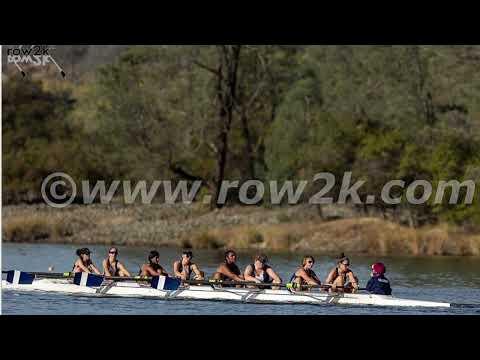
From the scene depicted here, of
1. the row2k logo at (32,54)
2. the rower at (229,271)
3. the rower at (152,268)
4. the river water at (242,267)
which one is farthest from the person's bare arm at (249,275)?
the row2k logo at (32,54)

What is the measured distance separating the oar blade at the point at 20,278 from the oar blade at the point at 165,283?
4.00 metres

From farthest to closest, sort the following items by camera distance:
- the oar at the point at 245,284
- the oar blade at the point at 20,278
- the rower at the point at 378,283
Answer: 1. the oar blade at the point at 20,278
2. the oar at the point at 245,284
3. the rower at the point at 378,283

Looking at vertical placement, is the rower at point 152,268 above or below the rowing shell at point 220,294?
above

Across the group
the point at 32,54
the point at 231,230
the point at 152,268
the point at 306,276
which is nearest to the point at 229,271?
the point at 152,268

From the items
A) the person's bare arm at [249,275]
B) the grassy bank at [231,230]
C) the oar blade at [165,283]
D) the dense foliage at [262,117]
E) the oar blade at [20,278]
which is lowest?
the oar blade at [20,278]

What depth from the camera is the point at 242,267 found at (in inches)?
1732

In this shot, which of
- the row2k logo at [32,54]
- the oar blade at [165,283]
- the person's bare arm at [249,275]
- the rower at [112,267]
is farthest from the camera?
the rower at [112,267]

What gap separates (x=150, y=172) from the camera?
213 feet

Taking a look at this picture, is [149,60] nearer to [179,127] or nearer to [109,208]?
[179,127]

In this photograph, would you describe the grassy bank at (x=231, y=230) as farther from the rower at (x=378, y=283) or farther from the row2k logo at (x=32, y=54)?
the row2k logo at (x=32, y=54)

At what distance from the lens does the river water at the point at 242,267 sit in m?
30.1

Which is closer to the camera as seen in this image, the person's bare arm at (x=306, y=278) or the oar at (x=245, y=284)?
the oar at (x=245, y=284)

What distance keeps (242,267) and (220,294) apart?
12.4 meters
